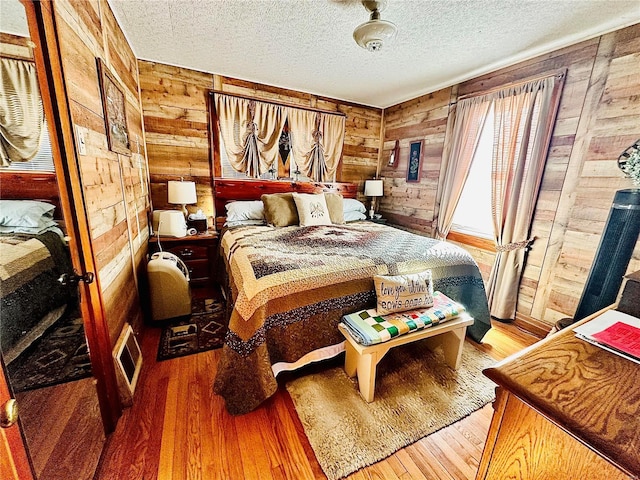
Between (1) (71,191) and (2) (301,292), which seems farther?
(2) (301,292)

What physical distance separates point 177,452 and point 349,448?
840 mm

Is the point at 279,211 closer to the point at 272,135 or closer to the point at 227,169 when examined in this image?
the point at 227,169

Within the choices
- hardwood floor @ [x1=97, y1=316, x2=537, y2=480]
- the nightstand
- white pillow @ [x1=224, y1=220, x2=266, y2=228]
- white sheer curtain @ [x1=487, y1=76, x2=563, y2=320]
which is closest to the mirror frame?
hardwood floor @ [x1=97, y1=316, x2=537, y2=480]

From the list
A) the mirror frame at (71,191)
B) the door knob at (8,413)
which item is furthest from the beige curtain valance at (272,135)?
the door knob at (8,413)

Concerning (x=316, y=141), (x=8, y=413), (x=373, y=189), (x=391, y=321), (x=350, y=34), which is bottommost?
(x=391, y=321)

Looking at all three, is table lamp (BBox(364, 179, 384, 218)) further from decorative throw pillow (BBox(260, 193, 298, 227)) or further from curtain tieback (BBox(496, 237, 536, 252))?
curtain tieback (BBox(496, 237, 536, 252))

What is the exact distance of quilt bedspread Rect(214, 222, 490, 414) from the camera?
4.81ft

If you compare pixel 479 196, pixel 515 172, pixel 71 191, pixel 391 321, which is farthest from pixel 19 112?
pixel 479 196

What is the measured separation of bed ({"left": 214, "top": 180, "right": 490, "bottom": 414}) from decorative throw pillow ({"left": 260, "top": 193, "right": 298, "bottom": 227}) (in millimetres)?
465

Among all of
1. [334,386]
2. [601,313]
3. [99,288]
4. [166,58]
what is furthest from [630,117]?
[166,58]

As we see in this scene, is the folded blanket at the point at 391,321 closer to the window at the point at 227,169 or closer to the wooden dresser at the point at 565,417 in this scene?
the wooden dresser at the point at 565,417

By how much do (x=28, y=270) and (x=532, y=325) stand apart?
11.0 feet

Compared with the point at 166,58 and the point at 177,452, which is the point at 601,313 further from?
the point at 166,58

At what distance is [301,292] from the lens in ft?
5.17
